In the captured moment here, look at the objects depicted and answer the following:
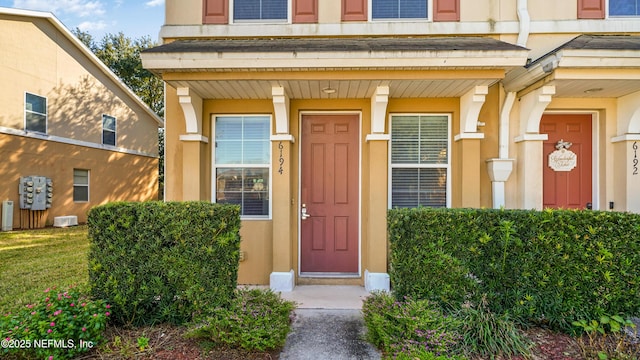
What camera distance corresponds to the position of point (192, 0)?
13.0ft

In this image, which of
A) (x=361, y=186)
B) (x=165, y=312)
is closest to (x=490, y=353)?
(x=361, y=186)

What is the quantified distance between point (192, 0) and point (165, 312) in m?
3.68

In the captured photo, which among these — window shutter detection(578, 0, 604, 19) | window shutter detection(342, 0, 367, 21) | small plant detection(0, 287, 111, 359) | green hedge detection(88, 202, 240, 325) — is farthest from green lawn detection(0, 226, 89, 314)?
window shutter detection(578, 0, 604, 19)

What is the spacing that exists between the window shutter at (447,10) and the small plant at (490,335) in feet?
11.2

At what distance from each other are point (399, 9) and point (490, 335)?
3754 mm

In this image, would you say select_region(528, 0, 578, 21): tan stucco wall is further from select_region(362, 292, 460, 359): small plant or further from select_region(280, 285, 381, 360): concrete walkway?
select_region(280, 285, 381, 360): concrete walkway

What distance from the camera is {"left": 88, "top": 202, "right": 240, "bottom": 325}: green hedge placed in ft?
8.51

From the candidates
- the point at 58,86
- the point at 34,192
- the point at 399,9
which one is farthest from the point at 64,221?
the point at 399,9

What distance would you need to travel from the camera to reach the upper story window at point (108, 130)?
1135cm

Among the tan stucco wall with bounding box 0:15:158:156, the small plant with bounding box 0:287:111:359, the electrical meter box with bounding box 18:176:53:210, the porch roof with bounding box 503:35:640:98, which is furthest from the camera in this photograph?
the electrical meter box with bounding box 18:176:53:210

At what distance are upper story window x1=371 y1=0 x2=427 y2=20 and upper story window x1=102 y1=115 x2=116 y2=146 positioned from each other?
11223mm

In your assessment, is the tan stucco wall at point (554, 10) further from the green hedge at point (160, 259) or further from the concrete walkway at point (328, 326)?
the green hedge at point (160, 259)

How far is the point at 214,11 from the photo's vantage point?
4008 mm

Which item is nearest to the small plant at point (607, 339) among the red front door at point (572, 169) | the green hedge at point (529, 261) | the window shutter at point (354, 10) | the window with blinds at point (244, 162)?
the green hedge at point (529, 261)
